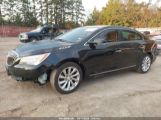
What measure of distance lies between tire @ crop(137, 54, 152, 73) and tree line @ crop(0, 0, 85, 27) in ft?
132

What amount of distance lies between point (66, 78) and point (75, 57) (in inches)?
20.1

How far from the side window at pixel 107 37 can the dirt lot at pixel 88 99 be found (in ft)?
3.63

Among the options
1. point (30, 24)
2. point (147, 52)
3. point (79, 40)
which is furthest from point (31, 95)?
point (30, 24)

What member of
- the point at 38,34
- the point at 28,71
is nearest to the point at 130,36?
the point at 28,71

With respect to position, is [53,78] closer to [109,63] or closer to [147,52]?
[109,63]

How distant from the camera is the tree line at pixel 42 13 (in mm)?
45656

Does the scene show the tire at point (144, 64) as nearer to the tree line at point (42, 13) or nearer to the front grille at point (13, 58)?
the front grille at point (13, 58)

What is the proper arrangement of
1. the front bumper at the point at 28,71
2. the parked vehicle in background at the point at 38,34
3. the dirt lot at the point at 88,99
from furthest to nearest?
the parked vehicle in background at the point at 38,34 → the front bumper at the point at 28,71 → the dirt lot at the point at 88,99

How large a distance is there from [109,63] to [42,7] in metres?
46.9

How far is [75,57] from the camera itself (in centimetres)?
493

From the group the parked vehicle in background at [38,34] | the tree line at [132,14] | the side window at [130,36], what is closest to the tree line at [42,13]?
the tree line at [132,14]

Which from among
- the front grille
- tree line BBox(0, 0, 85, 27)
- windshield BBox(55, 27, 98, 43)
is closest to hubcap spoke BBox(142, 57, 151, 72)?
windshield BBox(55, 27, 98, 43)

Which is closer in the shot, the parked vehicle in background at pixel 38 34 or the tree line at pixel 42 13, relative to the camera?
the parked vehicle in background at pixel 38 34

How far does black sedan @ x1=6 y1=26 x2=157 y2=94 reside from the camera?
15.1 ft
